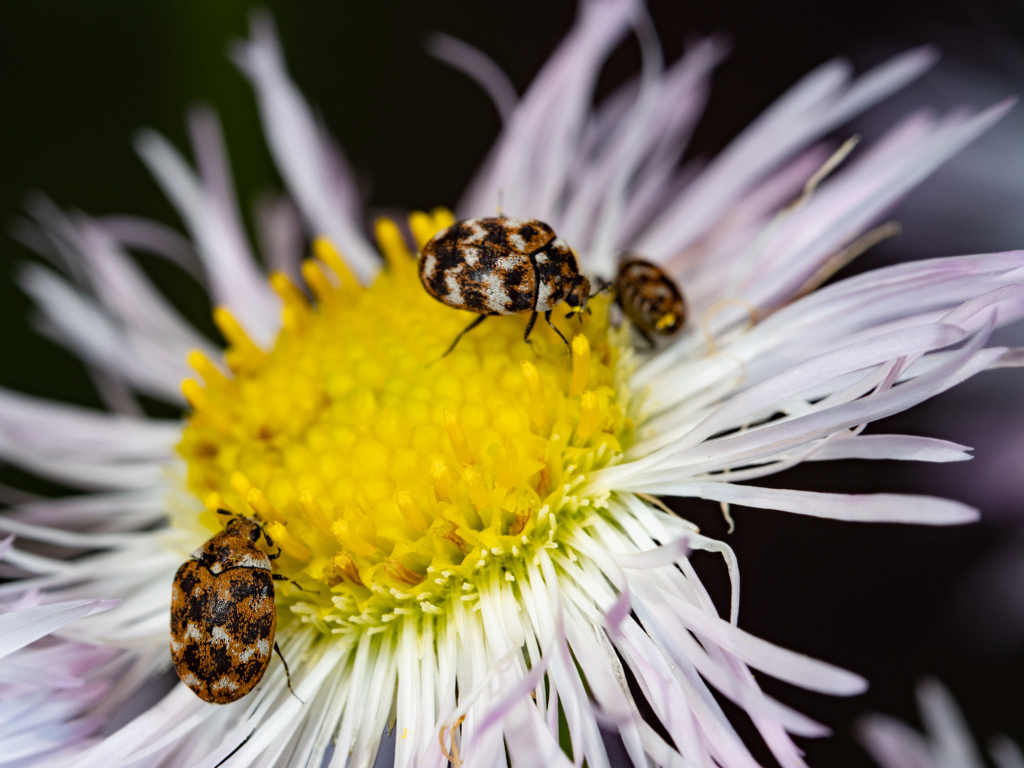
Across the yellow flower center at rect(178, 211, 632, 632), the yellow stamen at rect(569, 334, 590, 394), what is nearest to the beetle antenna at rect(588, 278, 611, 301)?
the yellow flower center at rect(178, 211, 632, 632)

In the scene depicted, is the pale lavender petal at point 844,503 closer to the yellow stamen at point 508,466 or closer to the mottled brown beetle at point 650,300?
the yellow stamen at point 508,466

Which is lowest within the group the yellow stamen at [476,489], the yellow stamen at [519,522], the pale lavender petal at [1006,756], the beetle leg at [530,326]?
the pale lavender petal at [1006,756]

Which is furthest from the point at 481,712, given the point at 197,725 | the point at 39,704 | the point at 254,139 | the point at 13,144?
the point at 13,144

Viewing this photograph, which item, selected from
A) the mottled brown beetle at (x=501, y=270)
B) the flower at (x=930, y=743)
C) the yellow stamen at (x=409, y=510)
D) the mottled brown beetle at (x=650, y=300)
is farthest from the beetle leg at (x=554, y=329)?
the flower at (x=930, y=743)

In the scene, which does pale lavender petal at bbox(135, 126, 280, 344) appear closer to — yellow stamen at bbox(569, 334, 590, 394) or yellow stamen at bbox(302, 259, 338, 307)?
yellow stamen at bbox(302, 259, 338, 307)

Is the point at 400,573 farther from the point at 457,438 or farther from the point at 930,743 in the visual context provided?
the point at 930,743

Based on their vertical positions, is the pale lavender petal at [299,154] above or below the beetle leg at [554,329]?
above

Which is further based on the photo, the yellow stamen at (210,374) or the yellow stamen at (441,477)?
the yellow stamen at (210,374)

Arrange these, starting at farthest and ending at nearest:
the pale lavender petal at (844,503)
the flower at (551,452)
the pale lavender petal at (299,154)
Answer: the pale lavender petal at (299,154) → the flower at (551,452) → the pale lavender petal at (844,503)
